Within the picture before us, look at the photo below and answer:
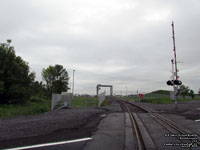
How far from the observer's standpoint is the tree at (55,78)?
67.9 meters

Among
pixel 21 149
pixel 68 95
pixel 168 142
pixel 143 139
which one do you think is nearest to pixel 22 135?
pixel 21 149

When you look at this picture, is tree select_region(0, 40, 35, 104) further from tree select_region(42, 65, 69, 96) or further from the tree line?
tree select_region(42, 65, 69, 96)

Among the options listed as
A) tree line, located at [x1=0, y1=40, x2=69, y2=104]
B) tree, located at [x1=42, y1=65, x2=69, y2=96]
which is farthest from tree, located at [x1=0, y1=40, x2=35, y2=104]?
tree, located at [x1=42, y1=65, x2=69, y2=96]

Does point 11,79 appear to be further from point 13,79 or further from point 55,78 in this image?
point 55,78

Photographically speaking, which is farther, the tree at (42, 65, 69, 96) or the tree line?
the tree at (42, 65, 69, 96)

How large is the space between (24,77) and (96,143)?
21135mm

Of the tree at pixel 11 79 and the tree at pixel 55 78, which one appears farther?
the tree at pixel 55 78

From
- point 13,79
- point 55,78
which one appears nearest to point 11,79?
point 13,79

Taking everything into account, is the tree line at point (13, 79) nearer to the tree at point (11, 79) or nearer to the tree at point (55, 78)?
the tree at point (11, 79)

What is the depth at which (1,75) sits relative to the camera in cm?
2097

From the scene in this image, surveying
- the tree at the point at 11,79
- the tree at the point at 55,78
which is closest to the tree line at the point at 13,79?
the tree at the point at 11,79

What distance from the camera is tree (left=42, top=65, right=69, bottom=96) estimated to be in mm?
67894

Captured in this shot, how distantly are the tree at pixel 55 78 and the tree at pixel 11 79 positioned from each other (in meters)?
44.9

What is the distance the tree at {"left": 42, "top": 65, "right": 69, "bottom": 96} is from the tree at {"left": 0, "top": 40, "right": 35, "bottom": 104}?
147 ft
